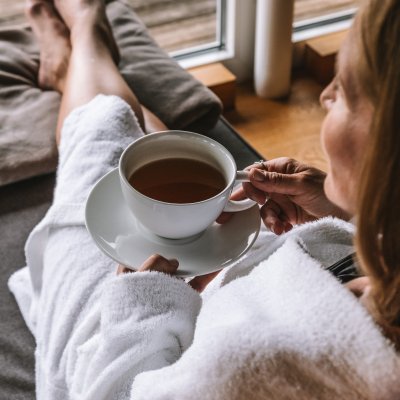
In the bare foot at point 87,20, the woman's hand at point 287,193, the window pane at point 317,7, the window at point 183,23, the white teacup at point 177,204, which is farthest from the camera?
the window pane at point 317,7

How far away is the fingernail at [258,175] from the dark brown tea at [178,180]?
0.19 feet

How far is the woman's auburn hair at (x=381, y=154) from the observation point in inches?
17.4

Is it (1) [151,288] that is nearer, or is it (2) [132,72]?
(1) [151,288]

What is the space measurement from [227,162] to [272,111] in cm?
95

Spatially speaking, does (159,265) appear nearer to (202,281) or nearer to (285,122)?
(202,281)

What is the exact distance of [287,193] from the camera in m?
0.86

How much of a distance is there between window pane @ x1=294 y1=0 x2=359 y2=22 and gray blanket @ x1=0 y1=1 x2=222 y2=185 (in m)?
0.58

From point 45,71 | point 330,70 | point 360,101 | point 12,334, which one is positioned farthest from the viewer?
point 330,70

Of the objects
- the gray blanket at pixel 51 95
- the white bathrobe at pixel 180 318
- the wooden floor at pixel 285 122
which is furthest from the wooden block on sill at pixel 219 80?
the white bathrobe at pixel 180 318

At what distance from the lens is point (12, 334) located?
98cm

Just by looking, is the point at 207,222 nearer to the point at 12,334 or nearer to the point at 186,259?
the point at 186,259

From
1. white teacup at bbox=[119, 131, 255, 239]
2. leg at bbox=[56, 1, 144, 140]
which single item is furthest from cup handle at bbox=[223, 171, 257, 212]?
leg at bbox=[56, 1, 144, 140]

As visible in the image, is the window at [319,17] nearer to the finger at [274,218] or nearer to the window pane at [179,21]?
the window pane at [179,21]

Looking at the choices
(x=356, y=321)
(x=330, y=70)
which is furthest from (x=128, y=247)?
(x=330, y=70)
